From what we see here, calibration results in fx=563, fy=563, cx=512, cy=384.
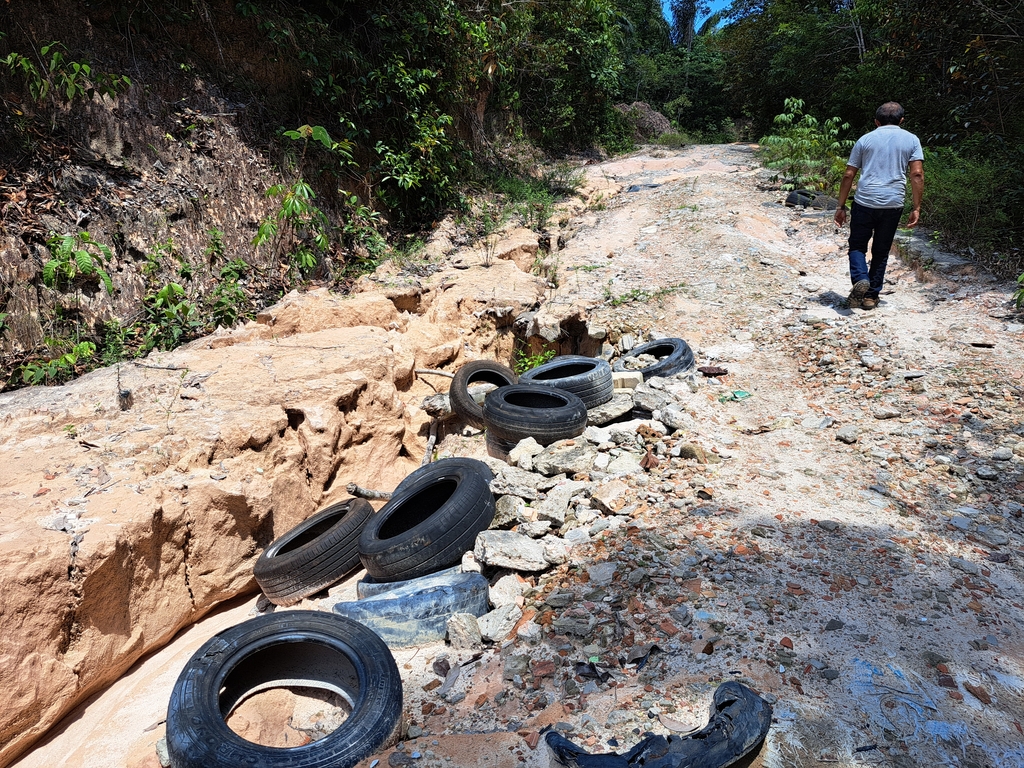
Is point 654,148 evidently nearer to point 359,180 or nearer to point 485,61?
point 485,61

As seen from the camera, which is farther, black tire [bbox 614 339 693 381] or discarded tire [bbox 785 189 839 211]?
discarded tire [bbox 785 189 839 211]

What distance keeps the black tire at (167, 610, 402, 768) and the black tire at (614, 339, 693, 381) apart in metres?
3.58

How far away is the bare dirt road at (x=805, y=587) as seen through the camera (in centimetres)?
213

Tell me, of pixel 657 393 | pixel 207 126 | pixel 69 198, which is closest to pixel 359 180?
pixel 207 126

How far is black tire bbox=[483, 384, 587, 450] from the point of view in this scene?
15.3ft

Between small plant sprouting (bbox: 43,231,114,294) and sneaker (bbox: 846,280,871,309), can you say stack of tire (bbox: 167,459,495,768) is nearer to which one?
small plant sprouting (bbox: 43,231,114,294)

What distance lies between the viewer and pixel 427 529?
353 centimetres

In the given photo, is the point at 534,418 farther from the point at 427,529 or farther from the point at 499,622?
the point at 499,622

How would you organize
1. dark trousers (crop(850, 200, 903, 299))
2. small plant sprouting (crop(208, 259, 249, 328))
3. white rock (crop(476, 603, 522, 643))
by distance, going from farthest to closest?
small plant sprouting (crop(208, 259, 249, 328)) < dark trousers (crop(850, 200, 903, 299)) < white rock (crop(476, 603, 522, 643))

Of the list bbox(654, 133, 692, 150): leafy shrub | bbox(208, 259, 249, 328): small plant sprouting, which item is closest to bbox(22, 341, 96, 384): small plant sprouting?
bbox(208, 259, 249, 328): small plant sprouting

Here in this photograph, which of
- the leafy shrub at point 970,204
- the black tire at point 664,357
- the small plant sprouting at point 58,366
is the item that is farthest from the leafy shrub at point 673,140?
the small plant sprouting at point 58,366

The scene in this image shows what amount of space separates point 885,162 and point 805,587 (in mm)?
4496

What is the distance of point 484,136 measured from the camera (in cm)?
1089

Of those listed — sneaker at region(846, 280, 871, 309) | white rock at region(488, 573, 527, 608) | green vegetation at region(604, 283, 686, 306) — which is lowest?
white rock at region(488, 573, 527, 608)
